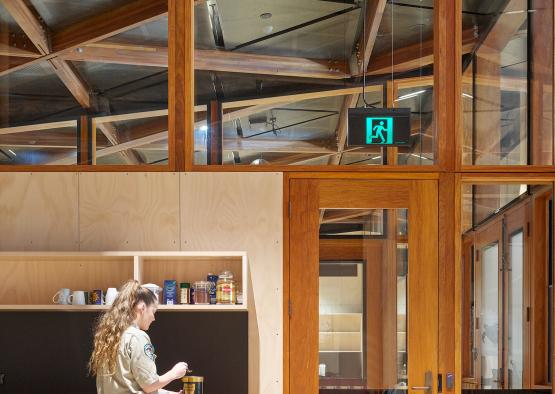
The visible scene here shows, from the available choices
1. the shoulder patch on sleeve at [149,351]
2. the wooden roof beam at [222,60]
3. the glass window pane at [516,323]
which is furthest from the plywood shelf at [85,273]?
the glass window pane at [516,323]

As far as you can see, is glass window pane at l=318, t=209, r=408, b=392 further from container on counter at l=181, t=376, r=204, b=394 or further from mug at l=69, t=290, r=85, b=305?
mug at l=69, t=290, r=85, b=305

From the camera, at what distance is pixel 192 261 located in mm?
5434

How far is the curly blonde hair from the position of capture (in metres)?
4.67

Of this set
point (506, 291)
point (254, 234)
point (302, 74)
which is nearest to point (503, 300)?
point (506, 291)

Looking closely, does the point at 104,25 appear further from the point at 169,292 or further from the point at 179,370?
the point at 179,370

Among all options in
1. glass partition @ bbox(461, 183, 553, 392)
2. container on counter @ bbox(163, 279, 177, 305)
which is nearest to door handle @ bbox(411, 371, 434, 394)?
glass partition @ bbox(461, 183, 553, 392)

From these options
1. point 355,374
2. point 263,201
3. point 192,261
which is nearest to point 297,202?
point 263,201

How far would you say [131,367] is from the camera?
4.68 m

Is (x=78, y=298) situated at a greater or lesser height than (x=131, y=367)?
greater

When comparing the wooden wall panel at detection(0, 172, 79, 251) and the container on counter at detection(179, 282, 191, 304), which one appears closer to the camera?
the container on counter at detection(179, 282, 191, 304)

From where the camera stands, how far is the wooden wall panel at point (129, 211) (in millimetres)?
5496

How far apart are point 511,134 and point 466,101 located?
0.36 m

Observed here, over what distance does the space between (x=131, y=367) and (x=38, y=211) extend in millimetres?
1363

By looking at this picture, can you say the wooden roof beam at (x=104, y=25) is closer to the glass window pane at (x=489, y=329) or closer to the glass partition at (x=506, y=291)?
the glass partition at (x=506, y=291)
